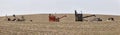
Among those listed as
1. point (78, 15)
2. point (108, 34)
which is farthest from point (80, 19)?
point (108, 34)

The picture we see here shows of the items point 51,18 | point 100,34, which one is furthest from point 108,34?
point 51,18

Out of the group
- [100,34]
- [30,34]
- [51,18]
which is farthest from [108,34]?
[51,18]

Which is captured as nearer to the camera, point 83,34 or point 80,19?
point 83,34

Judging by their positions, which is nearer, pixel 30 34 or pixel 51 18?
pixel 30 34

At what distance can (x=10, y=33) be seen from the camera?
25016 mm

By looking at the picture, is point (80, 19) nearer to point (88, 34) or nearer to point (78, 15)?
point (78, 15)

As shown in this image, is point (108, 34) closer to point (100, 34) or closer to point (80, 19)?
point (100, 34)

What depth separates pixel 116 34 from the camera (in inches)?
984

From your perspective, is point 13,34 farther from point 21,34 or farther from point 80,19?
point 80,19

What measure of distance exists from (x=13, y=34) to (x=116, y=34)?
225 inches

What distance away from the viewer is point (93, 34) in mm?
25422

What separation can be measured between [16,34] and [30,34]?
0.77m

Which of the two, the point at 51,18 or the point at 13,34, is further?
the point at 51,18

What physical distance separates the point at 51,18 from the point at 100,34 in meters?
45.7
